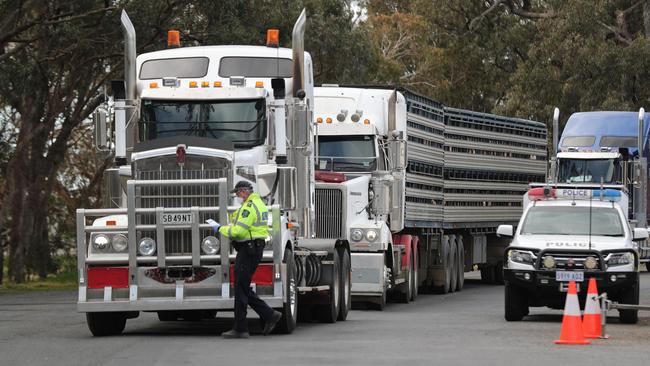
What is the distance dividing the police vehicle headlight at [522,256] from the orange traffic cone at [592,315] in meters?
2.84

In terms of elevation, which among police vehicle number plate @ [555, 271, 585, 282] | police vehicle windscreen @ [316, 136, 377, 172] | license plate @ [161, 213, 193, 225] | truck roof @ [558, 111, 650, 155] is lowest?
police vehicle number plate @ [555, 271, 585, 282]

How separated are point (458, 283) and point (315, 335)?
14997 millimetres

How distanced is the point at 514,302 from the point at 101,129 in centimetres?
654

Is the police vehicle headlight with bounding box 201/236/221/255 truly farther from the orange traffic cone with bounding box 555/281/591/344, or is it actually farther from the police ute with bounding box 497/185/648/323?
the police ute with bounding box 497/185/648/323

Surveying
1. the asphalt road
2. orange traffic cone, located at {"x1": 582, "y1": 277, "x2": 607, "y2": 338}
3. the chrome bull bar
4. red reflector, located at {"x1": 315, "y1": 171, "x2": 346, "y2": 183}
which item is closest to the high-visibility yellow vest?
the chrome bull bar

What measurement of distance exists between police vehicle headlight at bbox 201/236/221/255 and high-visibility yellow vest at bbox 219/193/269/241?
50cm

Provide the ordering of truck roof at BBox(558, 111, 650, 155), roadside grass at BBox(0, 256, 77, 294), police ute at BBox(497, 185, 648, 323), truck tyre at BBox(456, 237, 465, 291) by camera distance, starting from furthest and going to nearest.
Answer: truck roof at BBox(558, 111, 650, 155), roadside grass at BBox(0, 256, 77, 294), truck tyre at BBox(456, 237, 465, 291), police ute at BBox(497, 185, 648, 323)

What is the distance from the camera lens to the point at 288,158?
19750 mm

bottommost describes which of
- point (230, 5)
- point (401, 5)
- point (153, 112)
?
point (153, 112)

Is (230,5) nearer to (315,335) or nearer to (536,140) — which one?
(536,140)

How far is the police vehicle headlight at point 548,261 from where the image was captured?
2117cm

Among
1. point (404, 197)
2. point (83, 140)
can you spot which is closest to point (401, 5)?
point (83, 140)

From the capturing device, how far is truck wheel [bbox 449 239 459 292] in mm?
32969

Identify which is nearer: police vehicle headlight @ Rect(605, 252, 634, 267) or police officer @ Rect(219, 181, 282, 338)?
police officer @ Rect(219, 181, 282, 338)
